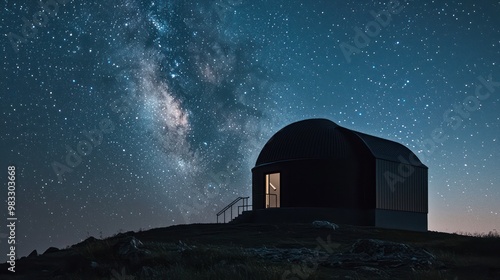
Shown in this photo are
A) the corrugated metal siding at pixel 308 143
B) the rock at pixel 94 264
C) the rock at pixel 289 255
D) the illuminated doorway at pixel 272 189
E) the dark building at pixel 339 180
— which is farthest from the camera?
the illuminated doorway at pixel 272 189

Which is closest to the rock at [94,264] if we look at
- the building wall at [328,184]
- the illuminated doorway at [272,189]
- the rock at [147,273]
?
the rock at [147,273]

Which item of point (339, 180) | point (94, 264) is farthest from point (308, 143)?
point (94, 264)

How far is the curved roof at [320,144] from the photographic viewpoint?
30.0 m

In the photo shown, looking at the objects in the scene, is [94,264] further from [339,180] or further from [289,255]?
[339,180]

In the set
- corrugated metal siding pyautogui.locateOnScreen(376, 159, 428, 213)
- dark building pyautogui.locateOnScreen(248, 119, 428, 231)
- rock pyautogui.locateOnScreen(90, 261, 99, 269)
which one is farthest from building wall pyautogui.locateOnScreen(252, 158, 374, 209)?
rock pyautogui.locateOnScreen(90, 261, 99, 269)

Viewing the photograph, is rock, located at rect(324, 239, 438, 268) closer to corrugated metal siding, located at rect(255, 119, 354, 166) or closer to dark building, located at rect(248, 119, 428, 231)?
dark building, located at rect(248, 119, 428, 231)

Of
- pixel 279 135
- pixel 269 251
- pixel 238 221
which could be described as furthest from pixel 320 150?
pixel 269 251

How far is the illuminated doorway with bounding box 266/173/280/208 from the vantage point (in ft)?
106

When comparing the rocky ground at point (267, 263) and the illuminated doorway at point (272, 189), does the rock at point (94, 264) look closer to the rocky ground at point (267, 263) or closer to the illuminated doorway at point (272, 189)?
the rocky ground at point (267, 263)

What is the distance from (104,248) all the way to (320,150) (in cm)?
1797

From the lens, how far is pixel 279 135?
1297 inches

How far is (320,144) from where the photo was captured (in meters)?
30.2

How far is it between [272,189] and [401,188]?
26.5ft

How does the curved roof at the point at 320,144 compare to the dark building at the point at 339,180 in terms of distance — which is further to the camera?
the curved roof at the point at 320,144
